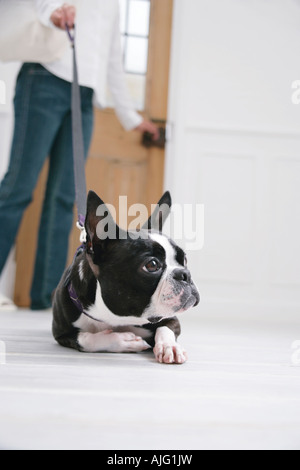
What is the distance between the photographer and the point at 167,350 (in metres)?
1.11

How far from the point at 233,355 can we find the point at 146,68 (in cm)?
212

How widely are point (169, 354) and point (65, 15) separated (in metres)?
1.28

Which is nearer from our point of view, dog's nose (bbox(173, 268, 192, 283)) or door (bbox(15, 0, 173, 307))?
dog's nose (bbox(173, 268, 192, 283))

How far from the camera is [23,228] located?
2.71m

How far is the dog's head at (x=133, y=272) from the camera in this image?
1.07m

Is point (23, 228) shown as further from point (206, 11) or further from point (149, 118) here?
point (206, 11)

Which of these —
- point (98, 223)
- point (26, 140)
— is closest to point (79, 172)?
point (98, 223)

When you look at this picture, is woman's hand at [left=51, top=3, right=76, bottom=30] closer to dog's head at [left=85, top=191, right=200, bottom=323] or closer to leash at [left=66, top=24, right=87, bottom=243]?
leash at [left=66, top=24, right=87, bottom=243]

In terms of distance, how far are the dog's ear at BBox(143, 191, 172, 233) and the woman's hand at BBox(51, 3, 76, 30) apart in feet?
2.70

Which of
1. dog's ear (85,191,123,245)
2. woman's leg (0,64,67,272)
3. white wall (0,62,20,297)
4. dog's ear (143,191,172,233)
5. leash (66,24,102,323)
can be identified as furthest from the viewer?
white wall (0,62,20,297)

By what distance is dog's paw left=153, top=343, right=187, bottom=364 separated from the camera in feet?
3.62

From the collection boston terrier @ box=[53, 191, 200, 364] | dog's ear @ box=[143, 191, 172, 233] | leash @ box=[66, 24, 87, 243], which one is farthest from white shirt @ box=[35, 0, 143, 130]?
boston terrier @ box=[53, 191, 200, 364]

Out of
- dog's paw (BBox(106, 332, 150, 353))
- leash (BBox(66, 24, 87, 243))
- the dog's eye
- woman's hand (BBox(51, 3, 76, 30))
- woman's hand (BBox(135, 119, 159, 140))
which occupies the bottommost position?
dog's paw (BBox(106, 332, 150, 353))

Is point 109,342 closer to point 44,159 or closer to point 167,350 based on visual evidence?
point 167,350
